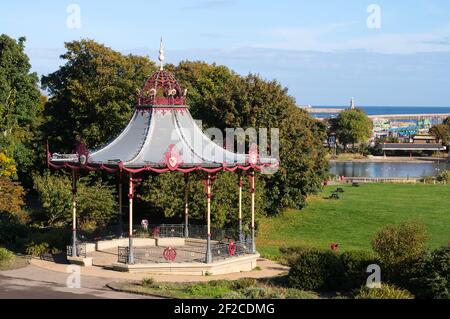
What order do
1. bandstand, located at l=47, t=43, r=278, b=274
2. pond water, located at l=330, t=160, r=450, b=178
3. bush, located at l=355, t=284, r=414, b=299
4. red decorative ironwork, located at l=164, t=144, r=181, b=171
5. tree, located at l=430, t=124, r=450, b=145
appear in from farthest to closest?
tree, located at l=430, t=124, r=450, b=145 < pond water, located at l=330, t=160, r=450, b=178 < bandstand, located at l=47, t=43, r=278, b=274 < red decorative ironwork, located at l=164, t=144, r=181, b=171 < bush, located at l=355, t=284, r=414, b=299

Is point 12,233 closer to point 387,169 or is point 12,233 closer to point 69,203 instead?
point 69,203

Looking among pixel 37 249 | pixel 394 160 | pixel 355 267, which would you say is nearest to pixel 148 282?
pixel 355 267

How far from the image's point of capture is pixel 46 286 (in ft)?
90.6

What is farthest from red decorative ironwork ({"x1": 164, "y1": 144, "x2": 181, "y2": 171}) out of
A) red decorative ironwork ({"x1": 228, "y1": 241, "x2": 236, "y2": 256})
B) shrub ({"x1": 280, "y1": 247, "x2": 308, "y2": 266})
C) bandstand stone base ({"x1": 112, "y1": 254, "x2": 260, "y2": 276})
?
shrub ({"x1": 280, "y1": 247, "x2": 308, "y2": 266})

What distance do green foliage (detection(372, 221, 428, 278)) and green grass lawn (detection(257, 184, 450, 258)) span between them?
1114 cm

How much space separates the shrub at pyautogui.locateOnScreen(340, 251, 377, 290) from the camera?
90.6 feet

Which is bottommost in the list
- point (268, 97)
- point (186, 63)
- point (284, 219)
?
point (284, 219)

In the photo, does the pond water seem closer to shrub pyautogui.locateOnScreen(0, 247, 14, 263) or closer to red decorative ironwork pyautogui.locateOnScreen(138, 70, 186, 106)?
red decorative ironwork pyautogui.locateOnScreen(138, 70, 186, 106)

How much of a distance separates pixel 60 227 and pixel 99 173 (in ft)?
31.6

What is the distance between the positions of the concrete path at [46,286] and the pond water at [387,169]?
83.2 metres
